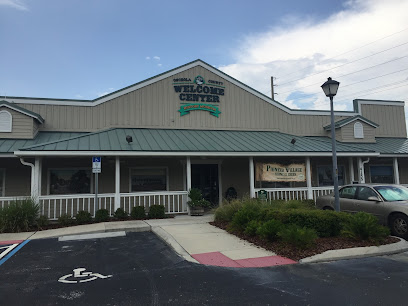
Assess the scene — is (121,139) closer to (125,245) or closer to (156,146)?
(156,146)

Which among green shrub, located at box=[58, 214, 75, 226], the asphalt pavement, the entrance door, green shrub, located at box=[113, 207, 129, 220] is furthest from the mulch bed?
the entrance door

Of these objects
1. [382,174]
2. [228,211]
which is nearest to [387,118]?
[382,174]

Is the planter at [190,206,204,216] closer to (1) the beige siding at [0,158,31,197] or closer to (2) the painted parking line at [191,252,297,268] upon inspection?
(2) the painted parking line at [191,252,297,268]

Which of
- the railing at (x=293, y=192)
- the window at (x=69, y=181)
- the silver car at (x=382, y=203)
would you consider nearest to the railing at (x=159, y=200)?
the window at (x=69, y=181)

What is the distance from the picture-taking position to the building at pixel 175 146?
12992 mm

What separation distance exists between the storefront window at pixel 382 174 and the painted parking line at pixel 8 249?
17.4 m

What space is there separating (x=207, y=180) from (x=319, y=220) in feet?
27.5

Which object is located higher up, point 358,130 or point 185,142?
point 358,130

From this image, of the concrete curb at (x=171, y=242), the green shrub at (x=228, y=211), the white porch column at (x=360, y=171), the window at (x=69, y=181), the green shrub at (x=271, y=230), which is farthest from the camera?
the white porch column at (x=360, y=171)

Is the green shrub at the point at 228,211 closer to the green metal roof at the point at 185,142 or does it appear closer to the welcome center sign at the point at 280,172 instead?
the green metal roof at the point at 185,142

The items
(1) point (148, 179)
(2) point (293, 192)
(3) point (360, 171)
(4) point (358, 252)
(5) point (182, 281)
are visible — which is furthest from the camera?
(3) point (360, 171)

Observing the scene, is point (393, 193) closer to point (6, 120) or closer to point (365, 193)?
point (365, 193)

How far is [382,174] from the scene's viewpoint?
61.0 feet

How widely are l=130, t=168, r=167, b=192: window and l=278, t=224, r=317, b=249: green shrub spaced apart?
8.39 m
